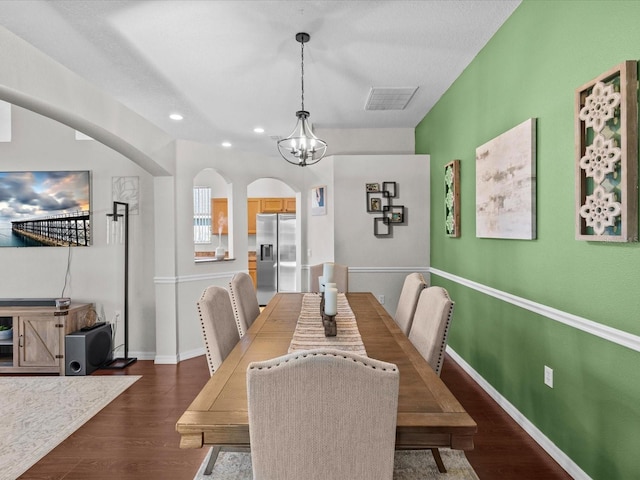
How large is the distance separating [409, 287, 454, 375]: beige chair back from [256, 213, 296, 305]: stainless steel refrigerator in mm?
4688

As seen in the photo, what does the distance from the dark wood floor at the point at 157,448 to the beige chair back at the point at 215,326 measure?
79 cm

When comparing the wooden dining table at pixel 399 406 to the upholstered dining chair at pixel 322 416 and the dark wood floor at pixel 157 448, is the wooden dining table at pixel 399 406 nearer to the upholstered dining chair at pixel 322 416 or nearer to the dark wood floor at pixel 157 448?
the upholstered dining chair at pixel 322 416

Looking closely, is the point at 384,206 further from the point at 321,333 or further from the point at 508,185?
the point at 321,333

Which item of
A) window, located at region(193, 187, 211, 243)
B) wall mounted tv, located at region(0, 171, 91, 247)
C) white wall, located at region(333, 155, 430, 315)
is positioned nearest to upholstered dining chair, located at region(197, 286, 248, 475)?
white wall, located at region(333, 155, 430, 315)

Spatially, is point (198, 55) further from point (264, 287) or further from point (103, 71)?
point (264, 287)

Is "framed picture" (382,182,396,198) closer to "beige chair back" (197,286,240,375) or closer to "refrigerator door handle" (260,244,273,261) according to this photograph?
"refrigerator door handle" (260,244,273,261)

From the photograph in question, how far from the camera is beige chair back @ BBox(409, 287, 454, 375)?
5.87 feet

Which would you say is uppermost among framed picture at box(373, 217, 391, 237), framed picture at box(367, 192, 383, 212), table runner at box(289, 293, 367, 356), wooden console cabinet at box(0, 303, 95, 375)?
framed picture at box(367, 192, 383, 212)

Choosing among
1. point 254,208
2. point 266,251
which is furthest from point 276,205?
point 266,251

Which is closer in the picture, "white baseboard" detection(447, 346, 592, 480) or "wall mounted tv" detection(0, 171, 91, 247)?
"white baseboard" detection(447, 346, 592, 480)

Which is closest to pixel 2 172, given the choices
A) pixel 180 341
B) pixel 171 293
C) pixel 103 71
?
pixel 103 71

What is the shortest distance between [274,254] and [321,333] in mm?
4760

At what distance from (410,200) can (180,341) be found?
10.6 feet

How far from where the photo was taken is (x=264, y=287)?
6711 mm
